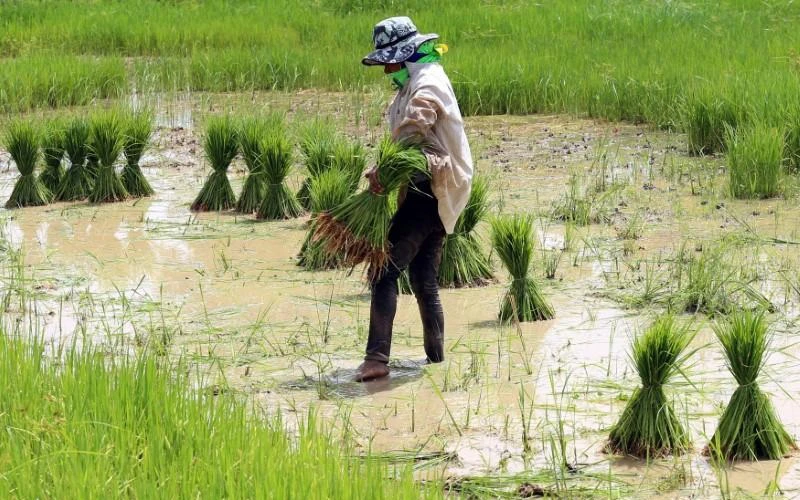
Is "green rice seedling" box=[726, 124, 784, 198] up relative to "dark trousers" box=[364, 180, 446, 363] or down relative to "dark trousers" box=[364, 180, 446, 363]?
up

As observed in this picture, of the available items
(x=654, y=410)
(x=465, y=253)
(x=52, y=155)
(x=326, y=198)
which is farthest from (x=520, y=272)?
(x=52, y=155)

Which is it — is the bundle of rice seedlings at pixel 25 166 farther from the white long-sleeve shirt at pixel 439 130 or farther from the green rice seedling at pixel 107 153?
the white long-sleeve shirt at pixel 439 130

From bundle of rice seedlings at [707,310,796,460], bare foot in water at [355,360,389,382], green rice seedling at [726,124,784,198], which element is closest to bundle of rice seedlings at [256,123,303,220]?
green rice seedling at [726,124,784,198]

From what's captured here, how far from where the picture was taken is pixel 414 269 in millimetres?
5328

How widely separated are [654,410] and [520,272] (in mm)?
1779

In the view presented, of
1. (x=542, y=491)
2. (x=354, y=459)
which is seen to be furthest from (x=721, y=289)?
(x=354, y=459)

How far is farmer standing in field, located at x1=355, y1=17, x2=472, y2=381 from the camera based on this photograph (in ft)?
16.6

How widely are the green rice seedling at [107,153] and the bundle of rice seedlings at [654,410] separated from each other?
517 centimetres

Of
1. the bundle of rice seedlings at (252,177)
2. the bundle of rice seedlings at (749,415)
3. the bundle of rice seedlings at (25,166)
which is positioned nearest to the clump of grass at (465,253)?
the bundle of rice seedlings at (252,177)

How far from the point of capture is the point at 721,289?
236 inches

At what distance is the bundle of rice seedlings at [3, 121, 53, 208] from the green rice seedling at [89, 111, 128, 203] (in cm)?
36

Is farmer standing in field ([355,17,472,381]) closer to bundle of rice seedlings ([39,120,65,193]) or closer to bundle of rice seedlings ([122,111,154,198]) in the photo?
bundle of rice seedlings ([122,111,154,198])

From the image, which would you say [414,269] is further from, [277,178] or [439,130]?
[277,178]

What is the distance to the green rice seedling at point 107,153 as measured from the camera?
8.55 m
